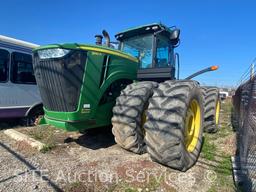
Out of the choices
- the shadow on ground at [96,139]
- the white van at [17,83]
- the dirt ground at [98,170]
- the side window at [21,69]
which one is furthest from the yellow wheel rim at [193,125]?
the side window at [21,69]

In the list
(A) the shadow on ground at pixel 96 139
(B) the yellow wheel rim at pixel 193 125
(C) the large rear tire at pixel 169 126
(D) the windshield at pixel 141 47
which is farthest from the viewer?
(D) the windshield at pixel 141 47

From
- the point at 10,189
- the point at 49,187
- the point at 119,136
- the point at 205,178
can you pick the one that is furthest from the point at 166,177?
the point at 10,189

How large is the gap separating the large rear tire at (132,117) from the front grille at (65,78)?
2.62 ft

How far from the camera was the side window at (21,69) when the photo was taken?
6.93 metres

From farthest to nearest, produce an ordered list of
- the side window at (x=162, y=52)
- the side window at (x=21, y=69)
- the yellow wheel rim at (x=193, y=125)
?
the side window at (x=21, y=69) < the side window at (x=162, y=52) < the yellow wheel rim at (x=193, y=125)

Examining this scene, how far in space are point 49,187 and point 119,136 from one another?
4.89 ft

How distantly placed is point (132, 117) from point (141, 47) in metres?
2.11

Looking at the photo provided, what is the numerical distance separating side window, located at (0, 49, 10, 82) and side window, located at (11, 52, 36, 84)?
0.63ft

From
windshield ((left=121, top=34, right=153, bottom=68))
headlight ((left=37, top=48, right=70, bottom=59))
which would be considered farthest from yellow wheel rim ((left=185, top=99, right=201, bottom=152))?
headlight ((left=37, top=48, right=70, bottom=59))

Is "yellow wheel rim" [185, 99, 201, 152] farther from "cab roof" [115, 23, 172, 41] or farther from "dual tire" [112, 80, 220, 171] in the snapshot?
"cab roof" [115, 23, 172, 41]

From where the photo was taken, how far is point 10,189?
3023mm

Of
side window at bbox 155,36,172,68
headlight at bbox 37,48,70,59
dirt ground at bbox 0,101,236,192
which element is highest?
side window at bbox 155,36,172,68

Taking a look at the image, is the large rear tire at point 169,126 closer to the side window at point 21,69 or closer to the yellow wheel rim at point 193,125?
the yellow wheel rim at point 193,125

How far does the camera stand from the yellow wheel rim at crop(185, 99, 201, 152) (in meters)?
4.24
